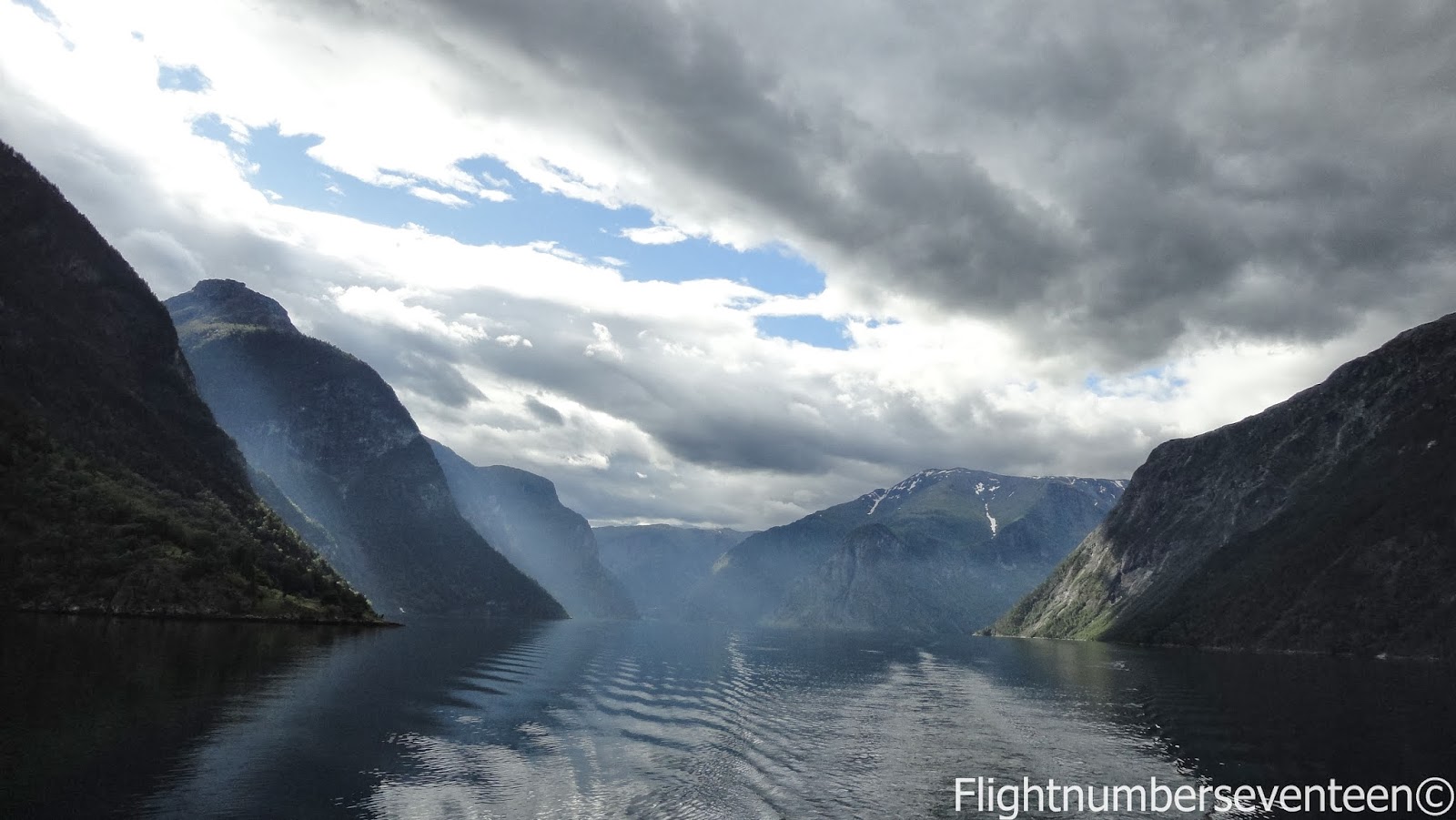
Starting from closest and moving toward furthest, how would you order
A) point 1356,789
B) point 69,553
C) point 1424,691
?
point 1356,789, point 1424,691, point 69,553

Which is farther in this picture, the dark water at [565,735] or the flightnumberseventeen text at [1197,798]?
the flightnumberseventeen text at [1197,798]

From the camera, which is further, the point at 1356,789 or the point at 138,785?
the point at 1356,789

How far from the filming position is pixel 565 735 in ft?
206

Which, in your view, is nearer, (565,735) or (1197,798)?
(1197,798)

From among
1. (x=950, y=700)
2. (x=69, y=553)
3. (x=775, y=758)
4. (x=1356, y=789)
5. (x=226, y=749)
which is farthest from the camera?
(x=69, y=553)

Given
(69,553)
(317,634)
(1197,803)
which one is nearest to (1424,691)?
(1197,803)

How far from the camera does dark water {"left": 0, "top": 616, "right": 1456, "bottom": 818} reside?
4119 centimetres

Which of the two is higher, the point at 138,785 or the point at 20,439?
the point at 20,439

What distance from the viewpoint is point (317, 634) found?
15225 centimetres

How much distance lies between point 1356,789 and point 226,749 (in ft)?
241

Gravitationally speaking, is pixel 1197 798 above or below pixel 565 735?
above

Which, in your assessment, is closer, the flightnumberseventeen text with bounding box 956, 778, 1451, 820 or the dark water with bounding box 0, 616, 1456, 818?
the dark water with bounding box 0, 616, 1456, 818

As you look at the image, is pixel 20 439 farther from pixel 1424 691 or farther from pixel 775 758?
pixel 1424 691

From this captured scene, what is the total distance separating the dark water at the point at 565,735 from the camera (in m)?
41.2
